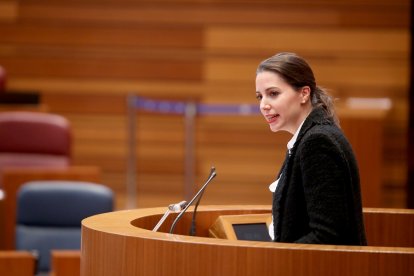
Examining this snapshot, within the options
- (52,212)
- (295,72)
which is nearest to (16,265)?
(52,212)

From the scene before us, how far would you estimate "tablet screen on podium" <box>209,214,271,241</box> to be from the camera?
2.51 metres

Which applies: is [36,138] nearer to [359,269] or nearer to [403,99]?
[403,99]

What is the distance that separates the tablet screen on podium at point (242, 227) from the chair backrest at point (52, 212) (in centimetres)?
166

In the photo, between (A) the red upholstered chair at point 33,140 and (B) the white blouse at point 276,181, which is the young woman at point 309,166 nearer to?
(B) the white blouse at point 276,181

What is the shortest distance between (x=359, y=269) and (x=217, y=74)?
4.76 meters

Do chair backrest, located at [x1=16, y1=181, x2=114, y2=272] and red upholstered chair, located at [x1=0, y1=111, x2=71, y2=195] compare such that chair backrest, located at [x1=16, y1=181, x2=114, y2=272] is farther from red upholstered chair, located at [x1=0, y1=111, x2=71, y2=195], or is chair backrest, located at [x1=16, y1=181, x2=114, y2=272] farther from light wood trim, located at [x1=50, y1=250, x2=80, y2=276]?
red upholstered chair, located at [x1=0, y1=111, x2=71, y2=195]

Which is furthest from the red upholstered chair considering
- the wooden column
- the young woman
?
the young woman

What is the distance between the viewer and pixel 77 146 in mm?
6781

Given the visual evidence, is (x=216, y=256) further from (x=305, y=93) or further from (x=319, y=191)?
(x=305, y=93)

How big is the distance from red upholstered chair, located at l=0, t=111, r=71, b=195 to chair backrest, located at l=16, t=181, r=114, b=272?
3.73ft

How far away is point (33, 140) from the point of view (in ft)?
17.8

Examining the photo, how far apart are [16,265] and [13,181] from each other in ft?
4.42

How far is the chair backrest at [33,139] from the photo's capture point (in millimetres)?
5398

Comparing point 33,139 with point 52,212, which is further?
point 33,139
